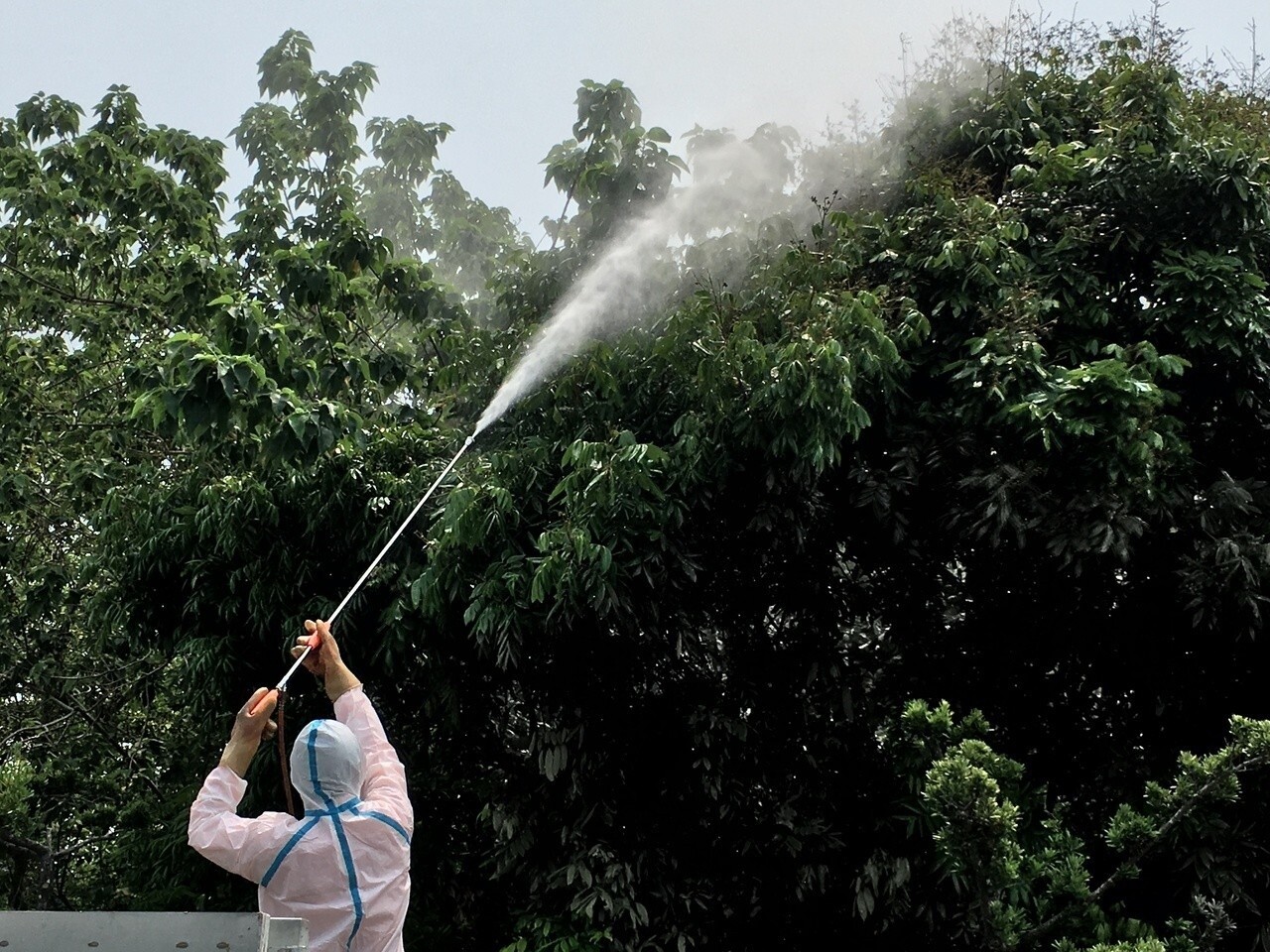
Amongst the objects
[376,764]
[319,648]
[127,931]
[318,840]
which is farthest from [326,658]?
[127,931]

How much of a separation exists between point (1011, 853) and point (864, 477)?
2155mm

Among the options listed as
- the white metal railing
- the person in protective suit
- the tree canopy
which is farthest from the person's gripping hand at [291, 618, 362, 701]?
the tree canopy

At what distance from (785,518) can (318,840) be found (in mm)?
3449

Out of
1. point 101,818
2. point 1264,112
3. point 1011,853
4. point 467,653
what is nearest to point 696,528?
point 467,653

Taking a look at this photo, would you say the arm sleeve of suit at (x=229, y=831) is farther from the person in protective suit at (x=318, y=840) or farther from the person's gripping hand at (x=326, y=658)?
the person's gripping hand at (x=326, y=658)

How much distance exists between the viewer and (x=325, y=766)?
313 cm

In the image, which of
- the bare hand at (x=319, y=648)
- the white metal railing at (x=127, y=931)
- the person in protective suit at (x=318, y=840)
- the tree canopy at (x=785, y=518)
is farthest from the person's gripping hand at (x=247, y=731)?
the tree canopy at (x=785, y=518)

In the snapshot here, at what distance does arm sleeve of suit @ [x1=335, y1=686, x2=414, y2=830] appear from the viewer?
327 cm

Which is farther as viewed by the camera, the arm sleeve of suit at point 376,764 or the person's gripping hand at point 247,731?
the arm sleeve of suit at point 376,764

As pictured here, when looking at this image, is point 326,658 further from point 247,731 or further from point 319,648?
point 247,731

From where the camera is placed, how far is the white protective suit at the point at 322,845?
3.12m

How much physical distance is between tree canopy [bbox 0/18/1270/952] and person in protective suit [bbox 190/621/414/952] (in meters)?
2.36

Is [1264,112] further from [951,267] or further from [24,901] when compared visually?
[24,901]

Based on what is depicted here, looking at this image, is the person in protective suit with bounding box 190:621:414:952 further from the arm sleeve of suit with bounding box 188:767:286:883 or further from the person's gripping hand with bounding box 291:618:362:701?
the person's gripping hand with bounding box 291:618:362:701
